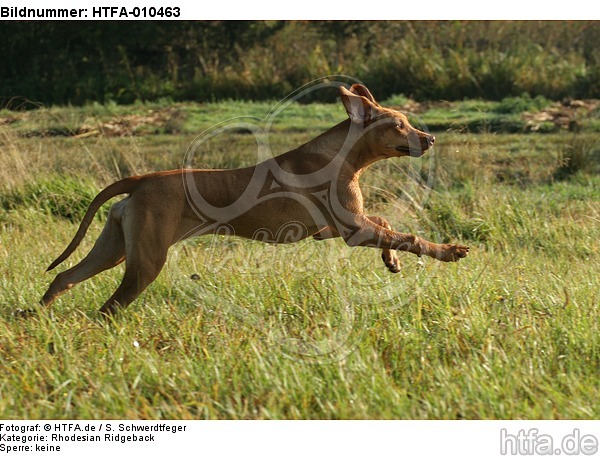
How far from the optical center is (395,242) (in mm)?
5562

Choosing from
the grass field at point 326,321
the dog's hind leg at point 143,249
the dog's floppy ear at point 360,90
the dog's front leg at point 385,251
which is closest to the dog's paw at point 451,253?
the grass field at point 326,321

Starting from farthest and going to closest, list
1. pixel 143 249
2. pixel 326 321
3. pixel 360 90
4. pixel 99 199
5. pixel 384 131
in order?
pixel 360 90 → pixel 384 131 → pixel 99 199 → pixel 143 249 → pixel 326 321

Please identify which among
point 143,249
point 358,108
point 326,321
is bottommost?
point 326,321

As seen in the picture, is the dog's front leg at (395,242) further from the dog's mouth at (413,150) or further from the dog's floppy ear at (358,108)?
the dog's floppy ear at (358,108)

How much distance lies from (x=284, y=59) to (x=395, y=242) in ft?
40.1

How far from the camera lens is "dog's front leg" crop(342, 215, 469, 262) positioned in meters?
5.51

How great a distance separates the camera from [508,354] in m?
4.73

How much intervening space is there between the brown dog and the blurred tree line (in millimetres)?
9297

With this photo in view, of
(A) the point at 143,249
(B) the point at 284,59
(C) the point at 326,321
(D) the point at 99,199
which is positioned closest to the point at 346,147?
(C) the point at 326,321

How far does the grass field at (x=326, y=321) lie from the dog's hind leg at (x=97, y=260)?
17cm

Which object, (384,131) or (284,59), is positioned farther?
(284,59)

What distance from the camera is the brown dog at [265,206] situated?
5359 millimetres

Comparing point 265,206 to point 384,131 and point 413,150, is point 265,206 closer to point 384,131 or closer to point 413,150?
point 384,131

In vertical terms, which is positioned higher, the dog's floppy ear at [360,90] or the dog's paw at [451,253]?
the dog's floppy ear at [360,90]
